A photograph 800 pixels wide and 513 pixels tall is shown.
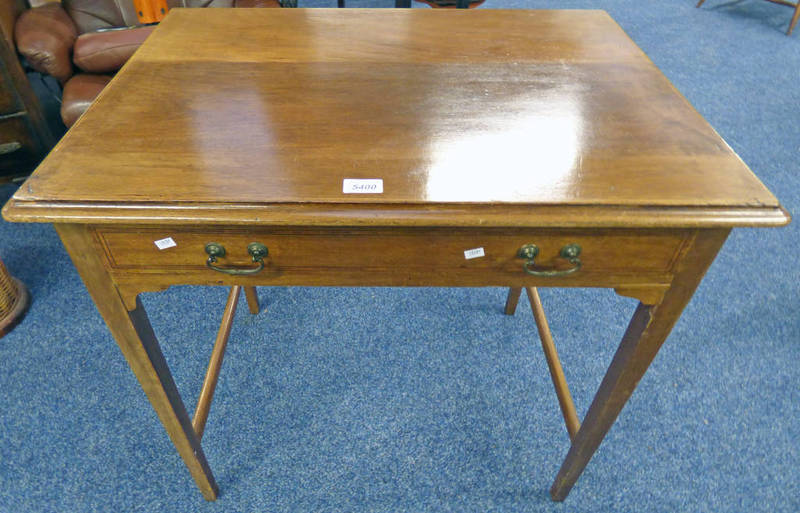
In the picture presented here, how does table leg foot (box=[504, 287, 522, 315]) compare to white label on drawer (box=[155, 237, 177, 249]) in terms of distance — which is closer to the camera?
white label on drawer (box=[155, 237, 177, 249])

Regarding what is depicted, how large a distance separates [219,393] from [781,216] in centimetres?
144

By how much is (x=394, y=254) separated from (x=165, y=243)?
0.36 meters

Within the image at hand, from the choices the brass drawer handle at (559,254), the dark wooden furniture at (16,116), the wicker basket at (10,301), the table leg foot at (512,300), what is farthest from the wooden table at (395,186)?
the dark wooden furniture at (16,116)

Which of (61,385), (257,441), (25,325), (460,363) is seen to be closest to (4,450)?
(61,385)

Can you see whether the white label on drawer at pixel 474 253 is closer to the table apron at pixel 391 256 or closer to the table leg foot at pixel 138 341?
the table apron at pixel 391 256

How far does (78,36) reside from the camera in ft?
7.01

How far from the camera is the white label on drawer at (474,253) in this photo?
84cm

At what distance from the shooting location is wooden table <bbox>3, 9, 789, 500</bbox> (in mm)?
766

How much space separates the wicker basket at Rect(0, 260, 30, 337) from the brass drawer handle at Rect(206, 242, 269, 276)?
4.28 feet

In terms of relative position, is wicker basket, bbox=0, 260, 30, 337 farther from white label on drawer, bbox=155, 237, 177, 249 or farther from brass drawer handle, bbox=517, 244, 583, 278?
brass drawer handle, bbox=517, 244, 583, 278

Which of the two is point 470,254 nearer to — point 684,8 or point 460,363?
point 460,363

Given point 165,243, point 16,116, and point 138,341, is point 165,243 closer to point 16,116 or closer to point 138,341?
point 138,341

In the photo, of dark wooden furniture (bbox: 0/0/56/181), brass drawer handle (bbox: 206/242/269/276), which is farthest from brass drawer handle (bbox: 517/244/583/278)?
Result: dark wooden furniture (bbox: 0/0/56/181)

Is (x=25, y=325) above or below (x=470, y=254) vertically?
below
